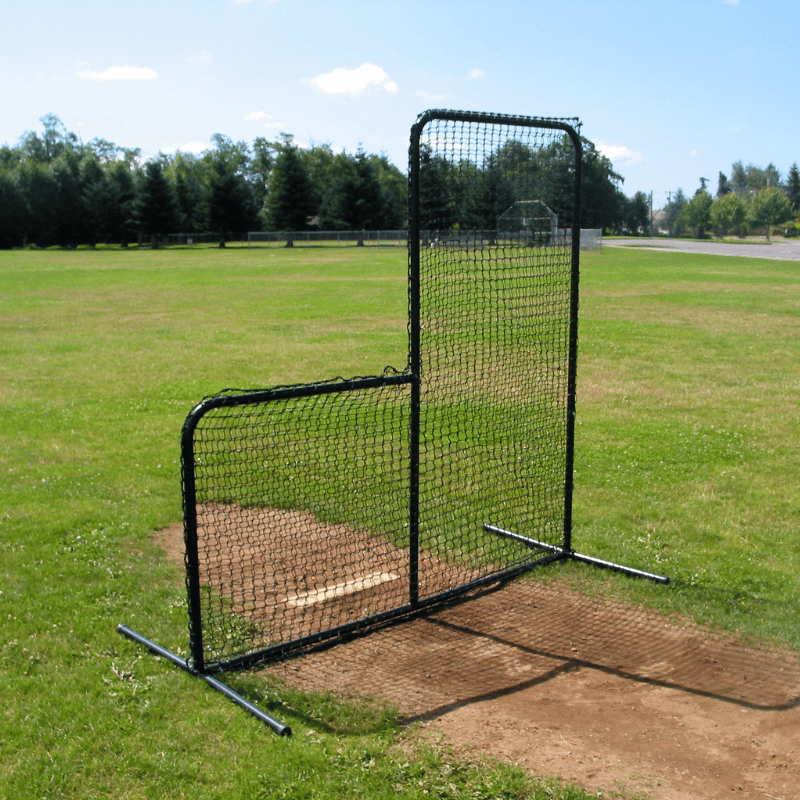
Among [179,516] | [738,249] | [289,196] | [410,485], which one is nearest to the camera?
[410,485]

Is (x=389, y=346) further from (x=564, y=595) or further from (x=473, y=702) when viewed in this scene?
(x=473, y=702)

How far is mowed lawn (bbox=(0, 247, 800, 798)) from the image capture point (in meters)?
3.94

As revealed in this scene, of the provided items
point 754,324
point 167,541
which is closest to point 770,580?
point 167,541

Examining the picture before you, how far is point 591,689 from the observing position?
4.61 metres

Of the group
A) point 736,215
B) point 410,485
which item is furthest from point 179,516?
point 736,215

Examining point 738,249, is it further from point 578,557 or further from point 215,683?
point 215,683

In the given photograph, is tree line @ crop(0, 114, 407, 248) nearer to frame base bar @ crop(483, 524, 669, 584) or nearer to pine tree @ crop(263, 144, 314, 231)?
pine tree @ crop(263, 144, 314, 231)

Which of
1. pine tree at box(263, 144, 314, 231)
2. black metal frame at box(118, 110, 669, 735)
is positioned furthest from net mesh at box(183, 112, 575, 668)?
pine tree at box(263, 144, 314, 231)

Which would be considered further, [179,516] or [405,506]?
[179,516]

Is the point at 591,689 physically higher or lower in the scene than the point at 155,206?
lower

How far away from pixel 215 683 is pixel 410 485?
169 centimetres

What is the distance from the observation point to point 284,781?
12.4 ft

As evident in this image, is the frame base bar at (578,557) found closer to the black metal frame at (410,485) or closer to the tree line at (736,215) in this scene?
the black metal frame at (410,485)

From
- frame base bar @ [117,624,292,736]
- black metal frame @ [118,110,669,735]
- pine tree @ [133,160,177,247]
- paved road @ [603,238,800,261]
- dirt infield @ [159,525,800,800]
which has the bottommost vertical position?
dirt infield @ [159,525,800,800]
